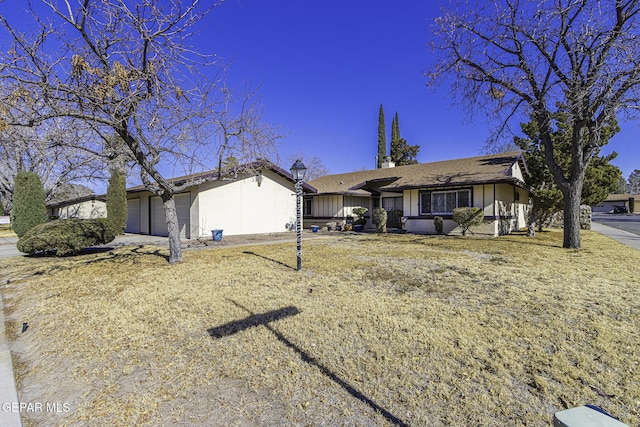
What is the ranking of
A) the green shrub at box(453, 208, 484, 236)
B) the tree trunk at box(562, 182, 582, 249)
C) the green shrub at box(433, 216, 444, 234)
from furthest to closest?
the green shrub at box(433, 216, 444, 234) < the green shrub at box(453, 208, 484, 236) < the tree trunk at box(562, 182, 582, 249)

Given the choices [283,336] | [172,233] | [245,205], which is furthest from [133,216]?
[283,336]

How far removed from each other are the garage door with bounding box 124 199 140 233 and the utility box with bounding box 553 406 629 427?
Result: 78.8 feet

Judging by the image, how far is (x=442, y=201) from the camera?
16.9 metres

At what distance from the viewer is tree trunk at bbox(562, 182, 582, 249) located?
36.3 feet

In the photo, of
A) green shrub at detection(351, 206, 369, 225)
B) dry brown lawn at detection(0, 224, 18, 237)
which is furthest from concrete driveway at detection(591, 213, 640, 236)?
dry brown lawn at detection(0, 224, 18, 237)

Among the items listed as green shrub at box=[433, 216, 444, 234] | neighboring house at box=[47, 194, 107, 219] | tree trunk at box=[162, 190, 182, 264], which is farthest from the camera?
neighboring house at box=[47, 194, 107, 219]

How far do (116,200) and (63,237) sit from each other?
10.1m

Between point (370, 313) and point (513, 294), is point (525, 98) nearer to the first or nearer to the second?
point (513, 294)

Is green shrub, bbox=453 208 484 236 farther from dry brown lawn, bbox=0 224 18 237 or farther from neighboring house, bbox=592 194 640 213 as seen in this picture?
neighboring house, bbox=592 194 640 213

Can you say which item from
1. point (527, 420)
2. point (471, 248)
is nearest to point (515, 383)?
point (527, 420)

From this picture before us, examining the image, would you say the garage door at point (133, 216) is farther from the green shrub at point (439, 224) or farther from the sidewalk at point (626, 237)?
the sidewalk at point (626, 237)

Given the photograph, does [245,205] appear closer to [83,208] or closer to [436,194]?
[436,194]

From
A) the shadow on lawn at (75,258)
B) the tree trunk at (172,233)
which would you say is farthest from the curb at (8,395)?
the shadow on lawn at (75,258)

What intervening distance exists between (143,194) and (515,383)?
71.3 feet
